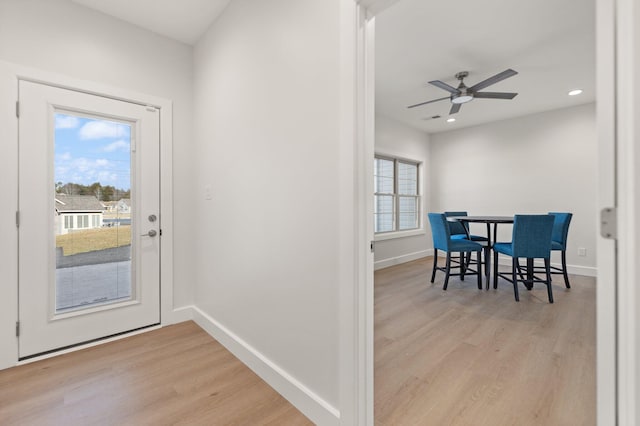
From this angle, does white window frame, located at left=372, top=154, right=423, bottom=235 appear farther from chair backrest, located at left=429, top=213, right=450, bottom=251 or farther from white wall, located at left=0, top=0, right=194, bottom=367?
white wall, located at left=0, top=0, right=194, bottom=367

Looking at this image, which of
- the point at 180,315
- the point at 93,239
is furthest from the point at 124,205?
A: the point at 180,315

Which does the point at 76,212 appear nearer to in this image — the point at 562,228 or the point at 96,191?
the point at 96,191

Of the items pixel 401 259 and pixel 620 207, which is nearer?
pixel 620 207

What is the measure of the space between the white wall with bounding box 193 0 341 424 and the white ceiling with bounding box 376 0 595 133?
121 centimetres

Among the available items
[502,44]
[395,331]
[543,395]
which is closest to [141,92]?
[395,331]

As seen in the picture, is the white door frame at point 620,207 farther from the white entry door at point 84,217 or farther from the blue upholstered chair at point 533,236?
the white entry door at point 84,217

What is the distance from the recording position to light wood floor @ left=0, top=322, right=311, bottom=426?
4.83 ft

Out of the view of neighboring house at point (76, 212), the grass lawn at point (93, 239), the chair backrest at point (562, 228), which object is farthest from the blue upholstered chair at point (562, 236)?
the view of neighboring house at point (76, 212)

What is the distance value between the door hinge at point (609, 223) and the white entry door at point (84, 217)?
9.45 ft

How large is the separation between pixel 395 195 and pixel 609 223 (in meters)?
4.87

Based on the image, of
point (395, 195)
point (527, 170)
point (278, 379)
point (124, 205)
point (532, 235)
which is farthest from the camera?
point (395, 195)

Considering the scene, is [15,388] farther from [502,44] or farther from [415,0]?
[502,44]

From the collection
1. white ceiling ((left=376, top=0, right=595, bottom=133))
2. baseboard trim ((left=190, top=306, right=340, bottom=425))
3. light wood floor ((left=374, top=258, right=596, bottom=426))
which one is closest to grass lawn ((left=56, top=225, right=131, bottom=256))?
baseboard trim ((left=190, top=306, right=340, bottom=425))

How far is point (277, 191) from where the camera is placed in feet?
5.67
